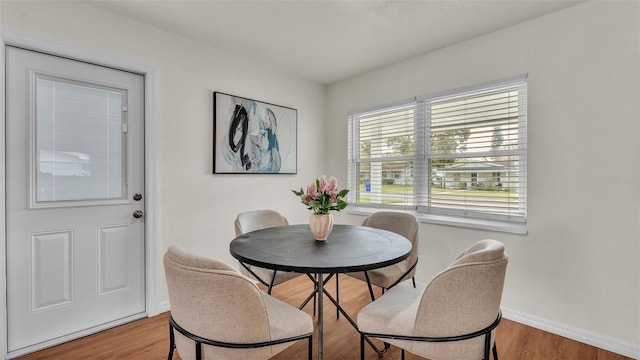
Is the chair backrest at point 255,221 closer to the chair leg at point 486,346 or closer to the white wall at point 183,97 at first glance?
the white wall at point 183,97

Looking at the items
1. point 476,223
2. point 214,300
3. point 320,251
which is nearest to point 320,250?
point 320,251

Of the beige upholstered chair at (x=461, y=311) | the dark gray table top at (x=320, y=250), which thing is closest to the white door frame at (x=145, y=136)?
the dark gray table top at (x=320, y=250)

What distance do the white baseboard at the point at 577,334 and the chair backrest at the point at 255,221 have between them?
2.16 meters

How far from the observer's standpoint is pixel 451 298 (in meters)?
1.23

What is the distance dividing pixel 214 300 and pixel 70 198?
70.9 inches

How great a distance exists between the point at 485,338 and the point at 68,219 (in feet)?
9.00

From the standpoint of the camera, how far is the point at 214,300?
44.3 inches

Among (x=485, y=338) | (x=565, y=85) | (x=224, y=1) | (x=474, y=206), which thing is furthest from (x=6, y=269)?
(x=565, y=85)

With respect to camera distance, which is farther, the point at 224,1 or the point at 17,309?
the point at 224,1

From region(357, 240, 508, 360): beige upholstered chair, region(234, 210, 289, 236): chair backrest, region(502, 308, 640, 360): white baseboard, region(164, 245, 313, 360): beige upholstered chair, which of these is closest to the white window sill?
region(502, 308, 640, 360): white baseboard

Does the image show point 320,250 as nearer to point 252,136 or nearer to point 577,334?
point 252,136

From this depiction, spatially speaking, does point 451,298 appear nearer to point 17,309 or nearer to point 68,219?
point 68,219

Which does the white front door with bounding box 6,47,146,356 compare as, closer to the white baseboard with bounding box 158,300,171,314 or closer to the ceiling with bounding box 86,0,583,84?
the white baseboard with bounding box 158,300,171,314

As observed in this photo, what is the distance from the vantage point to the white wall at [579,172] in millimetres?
1986
